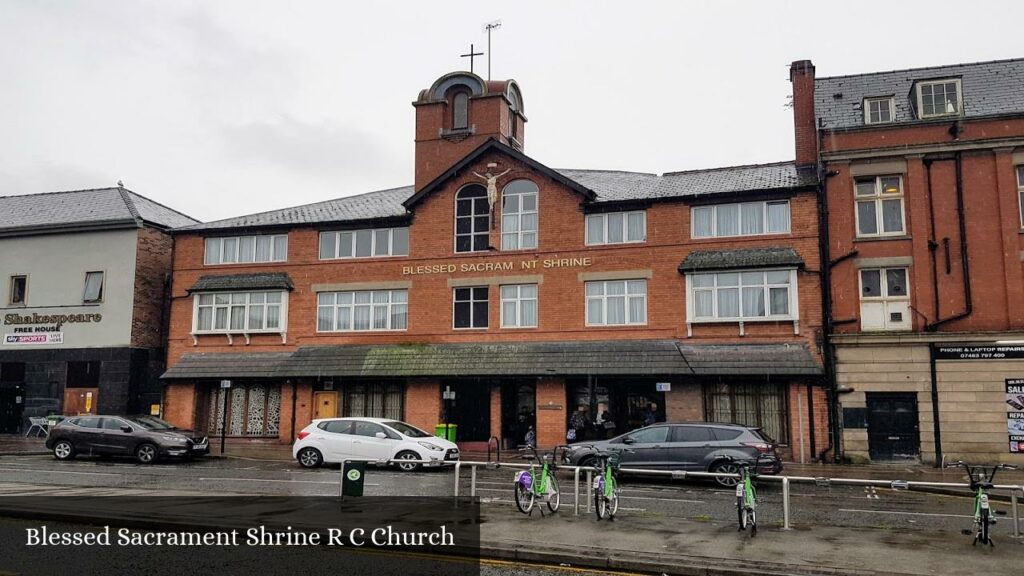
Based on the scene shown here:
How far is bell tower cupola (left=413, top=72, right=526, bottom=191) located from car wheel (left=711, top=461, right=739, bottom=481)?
689 inches

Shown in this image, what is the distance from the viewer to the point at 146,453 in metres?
23.9

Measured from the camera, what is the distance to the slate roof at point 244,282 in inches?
1216

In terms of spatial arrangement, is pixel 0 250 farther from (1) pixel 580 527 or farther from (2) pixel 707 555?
(2) pixel 707 555

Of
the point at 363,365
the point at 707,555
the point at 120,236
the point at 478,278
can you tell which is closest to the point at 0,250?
the point at 120,236

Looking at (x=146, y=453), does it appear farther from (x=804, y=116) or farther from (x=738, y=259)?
(x=804, y=116)

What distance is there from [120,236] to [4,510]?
2284cm

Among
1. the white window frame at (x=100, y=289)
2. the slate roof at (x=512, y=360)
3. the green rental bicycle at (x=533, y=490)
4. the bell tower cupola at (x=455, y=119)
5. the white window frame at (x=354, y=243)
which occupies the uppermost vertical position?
the bell tower cupola at (x=455, y=119)

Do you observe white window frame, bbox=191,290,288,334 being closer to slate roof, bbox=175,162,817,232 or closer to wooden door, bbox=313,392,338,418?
slate roof, bbox=175,162,817,232

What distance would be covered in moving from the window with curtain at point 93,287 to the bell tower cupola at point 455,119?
542 inches

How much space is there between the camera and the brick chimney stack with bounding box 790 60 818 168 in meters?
27.6

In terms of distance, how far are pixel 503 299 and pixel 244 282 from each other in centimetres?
1042

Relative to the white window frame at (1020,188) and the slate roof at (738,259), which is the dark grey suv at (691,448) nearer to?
the slate roof at (738,259)

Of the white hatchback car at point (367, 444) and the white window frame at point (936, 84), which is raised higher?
the white window frame at point (936, 84)

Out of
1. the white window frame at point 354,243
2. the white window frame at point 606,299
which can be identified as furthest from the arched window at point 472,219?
the white window frame at point 606,299
